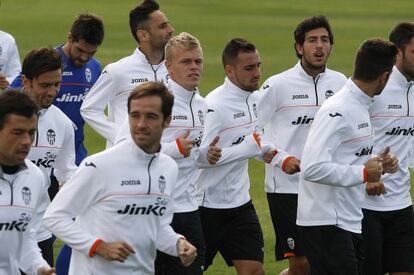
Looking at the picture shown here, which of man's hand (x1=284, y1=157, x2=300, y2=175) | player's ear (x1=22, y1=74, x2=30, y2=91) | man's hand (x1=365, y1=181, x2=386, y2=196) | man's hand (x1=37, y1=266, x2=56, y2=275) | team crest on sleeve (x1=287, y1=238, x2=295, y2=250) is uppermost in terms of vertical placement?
player's ear (x1=22, y1=74, x2=30, y2=91)

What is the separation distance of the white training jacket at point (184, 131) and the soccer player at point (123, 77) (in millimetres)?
812

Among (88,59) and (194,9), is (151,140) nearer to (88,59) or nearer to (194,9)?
(88,59)

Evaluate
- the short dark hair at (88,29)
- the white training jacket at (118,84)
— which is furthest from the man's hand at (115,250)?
the short dark hair at (88,29)

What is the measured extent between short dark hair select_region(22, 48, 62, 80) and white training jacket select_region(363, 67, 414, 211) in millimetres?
2921

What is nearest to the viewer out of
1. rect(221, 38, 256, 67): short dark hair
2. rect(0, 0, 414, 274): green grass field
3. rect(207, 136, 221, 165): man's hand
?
rect(207, 136, 221, 165): man's hand

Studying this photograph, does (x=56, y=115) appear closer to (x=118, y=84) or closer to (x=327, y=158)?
(x=118, y=84)

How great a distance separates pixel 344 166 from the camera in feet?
36.6

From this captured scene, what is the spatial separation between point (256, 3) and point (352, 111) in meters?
39.0

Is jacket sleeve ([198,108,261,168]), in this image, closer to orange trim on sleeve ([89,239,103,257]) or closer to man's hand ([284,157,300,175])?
man's hand ([284,157,300,175])

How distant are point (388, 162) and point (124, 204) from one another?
2.76 meters

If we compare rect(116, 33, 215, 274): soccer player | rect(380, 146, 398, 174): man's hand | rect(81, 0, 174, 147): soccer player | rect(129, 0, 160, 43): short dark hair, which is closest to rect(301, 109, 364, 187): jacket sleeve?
rect(380, 146, 398, 174): man's hand

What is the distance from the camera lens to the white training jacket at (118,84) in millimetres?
13219

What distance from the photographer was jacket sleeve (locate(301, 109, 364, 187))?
437 inches

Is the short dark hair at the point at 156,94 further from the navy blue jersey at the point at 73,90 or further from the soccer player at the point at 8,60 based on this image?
the soccer player at the point at 8,60
